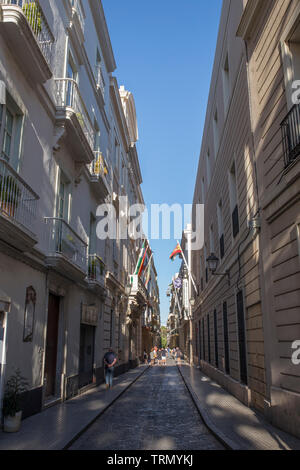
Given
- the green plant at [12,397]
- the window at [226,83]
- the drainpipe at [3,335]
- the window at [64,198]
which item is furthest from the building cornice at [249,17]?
the green plant at [12,397]

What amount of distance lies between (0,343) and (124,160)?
64.7 feet

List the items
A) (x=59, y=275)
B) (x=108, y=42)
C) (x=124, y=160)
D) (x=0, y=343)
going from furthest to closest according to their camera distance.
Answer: (x=124, y=160) → (x=108, y=42) → (x=59, y=275) → (x=0, y=343)

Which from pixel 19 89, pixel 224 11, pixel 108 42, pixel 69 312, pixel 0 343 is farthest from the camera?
pixel 108 42

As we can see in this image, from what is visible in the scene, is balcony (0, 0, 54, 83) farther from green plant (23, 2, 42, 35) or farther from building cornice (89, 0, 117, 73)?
building cornice (89, 0, 117, 73)

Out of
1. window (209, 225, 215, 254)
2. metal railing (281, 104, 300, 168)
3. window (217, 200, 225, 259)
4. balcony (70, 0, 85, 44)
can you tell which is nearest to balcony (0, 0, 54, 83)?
balcony (70, 0, 85, 44)

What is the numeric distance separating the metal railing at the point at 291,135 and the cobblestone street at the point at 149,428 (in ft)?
16.8

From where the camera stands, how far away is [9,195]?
7.72m

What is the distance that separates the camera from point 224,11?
13.9m

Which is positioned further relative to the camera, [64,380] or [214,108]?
[214,108]

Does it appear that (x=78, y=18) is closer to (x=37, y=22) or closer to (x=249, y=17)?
(x=37, y=22)

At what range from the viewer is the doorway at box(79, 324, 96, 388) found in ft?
47.0

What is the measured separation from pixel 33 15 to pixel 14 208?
14.8 ft
